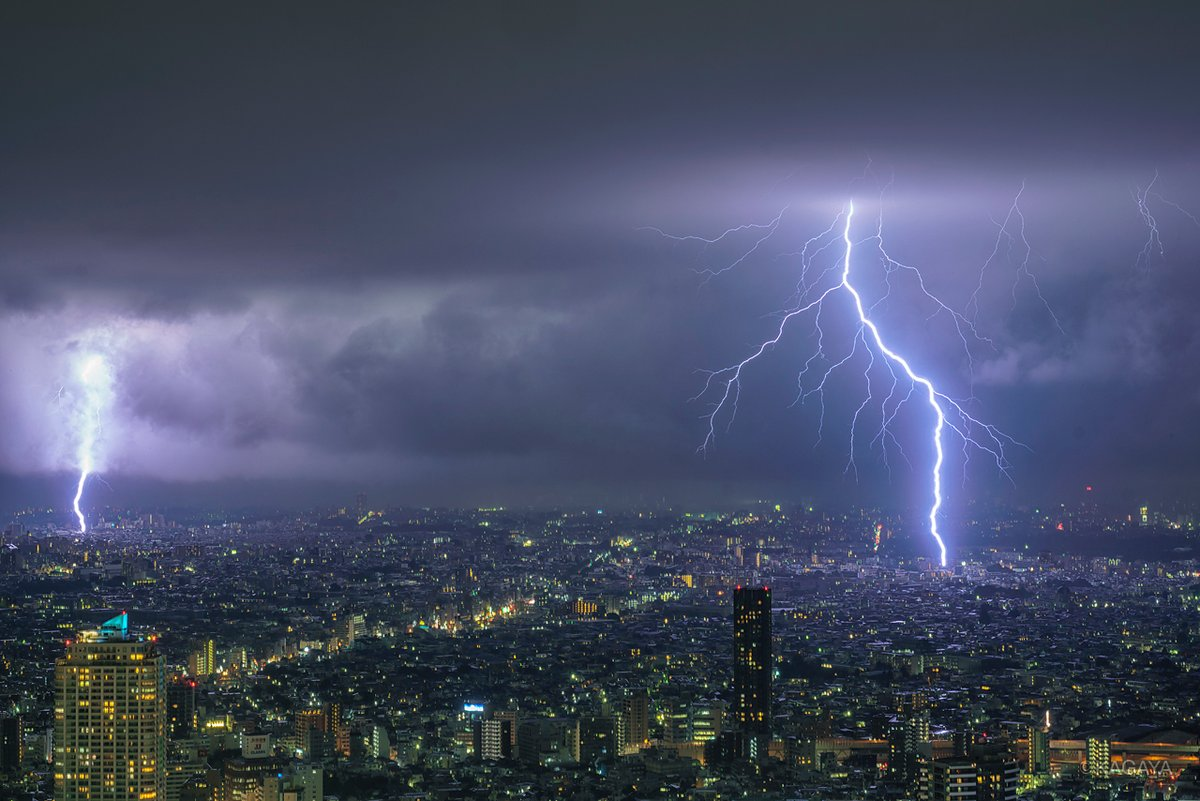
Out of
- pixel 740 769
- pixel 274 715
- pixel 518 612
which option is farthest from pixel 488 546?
pixel 740 769

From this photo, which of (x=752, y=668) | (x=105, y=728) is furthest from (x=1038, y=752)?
(x=105, y=728)

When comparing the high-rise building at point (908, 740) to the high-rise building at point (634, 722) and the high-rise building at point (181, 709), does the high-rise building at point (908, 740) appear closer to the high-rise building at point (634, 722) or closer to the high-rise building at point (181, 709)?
the high-rise building at point (634, 722)

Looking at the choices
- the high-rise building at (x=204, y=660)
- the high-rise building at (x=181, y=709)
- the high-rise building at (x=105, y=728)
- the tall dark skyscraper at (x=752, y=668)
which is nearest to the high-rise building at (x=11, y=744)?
the high-rise building at (x=181, y=709)

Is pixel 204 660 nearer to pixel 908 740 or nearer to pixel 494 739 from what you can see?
pixel 494 739

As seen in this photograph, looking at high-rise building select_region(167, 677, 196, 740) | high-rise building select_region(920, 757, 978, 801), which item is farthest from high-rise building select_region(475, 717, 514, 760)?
high-rise building select_region(920, 757, 978, 801)

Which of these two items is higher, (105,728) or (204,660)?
(204,660)
